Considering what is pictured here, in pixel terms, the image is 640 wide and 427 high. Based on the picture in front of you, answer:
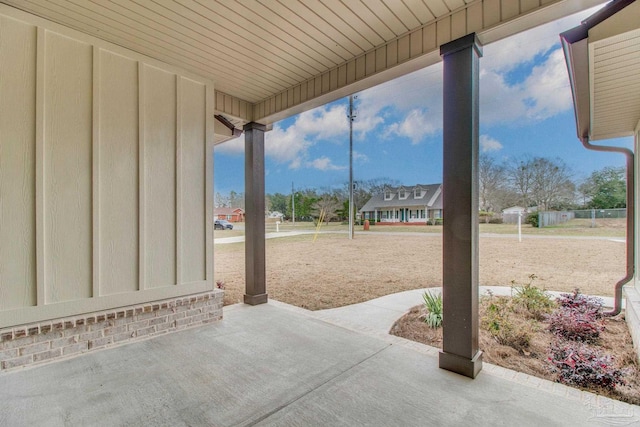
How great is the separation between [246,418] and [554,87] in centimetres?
910

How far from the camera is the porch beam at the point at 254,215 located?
4145 millimetres

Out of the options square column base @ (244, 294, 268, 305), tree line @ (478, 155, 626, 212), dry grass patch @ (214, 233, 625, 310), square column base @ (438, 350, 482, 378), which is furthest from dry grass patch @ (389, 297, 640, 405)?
tree line @ (478, 155, 626, 212)

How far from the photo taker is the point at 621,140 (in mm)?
3914

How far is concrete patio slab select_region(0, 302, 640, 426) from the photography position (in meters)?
1.71

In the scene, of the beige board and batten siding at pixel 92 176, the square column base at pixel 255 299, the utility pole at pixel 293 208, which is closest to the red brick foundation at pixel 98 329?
the beige board and batten siding at pixel 92 176

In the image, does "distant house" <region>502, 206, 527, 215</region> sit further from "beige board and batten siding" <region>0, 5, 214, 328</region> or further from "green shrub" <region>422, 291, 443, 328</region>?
"beige board and batten siding" <region>0, 5, 214, 328</region>

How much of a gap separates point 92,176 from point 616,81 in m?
4.71

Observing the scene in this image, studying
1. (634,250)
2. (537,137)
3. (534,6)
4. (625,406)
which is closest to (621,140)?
(634,250)

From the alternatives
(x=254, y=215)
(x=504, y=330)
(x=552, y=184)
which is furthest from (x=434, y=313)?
(x=552, y=184)

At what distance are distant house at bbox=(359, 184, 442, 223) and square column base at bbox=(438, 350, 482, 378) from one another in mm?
7181

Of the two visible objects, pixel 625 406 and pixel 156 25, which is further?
pixel 156 25

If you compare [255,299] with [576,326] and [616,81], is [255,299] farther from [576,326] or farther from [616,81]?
[616,81]

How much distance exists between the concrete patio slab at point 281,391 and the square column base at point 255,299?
1.30 m

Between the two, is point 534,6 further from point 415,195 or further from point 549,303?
point 415,195
